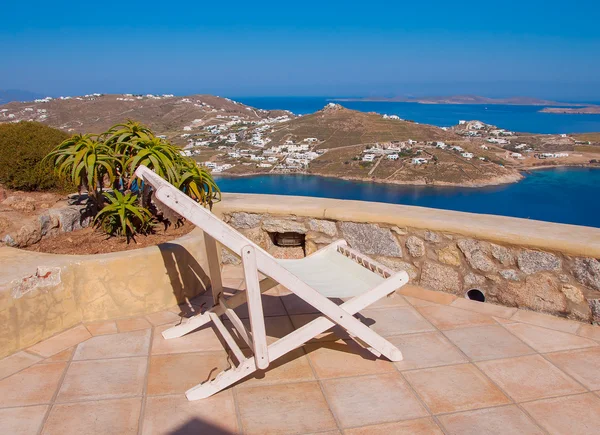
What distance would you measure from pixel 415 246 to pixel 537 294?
0.89 m

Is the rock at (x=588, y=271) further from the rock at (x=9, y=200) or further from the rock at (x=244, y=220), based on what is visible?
the rock at (x=9, y=200)

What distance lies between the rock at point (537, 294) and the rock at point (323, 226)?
1343mm

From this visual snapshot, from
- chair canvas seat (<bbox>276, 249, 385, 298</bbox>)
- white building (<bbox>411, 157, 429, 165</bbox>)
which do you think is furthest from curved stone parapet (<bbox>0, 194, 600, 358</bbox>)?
white building (<bbox>411, 157, 429, 165</bbox>)

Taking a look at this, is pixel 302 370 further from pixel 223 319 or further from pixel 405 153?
pixel 405 153

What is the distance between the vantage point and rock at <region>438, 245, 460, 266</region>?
327 centimetres

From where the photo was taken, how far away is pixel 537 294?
302cm

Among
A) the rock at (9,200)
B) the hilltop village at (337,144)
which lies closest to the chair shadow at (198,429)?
the rock at (9,200)

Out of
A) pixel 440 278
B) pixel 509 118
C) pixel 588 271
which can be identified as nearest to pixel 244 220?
pixel 440 278

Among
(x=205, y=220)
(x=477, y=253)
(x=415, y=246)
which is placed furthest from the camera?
(x=415, y=246)

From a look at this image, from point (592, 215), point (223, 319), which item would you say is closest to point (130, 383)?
point (223, 319)

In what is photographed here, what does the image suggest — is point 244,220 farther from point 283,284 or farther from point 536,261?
point 536,261

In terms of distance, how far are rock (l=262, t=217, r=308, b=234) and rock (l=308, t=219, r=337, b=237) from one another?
70 mm

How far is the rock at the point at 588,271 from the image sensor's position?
2764 mm

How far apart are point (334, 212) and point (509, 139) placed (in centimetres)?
3926
